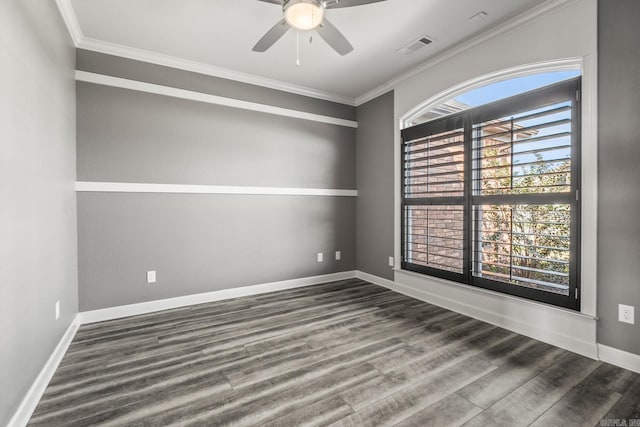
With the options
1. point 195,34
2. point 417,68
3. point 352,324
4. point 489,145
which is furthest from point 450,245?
point 195,34

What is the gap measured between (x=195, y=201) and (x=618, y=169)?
3801 mm

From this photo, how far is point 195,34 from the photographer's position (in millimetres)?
2801

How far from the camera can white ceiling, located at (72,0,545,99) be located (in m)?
2.41

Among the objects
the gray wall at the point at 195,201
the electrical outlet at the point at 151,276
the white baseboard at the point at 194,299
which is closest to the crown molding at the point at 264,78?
the gray wall at the point at 195,201

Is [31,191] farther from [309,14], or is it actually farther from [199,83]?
[199,83]

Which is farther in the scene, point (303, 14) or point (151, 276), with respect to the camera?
point (151, 276)

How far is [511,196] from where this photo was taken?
2.69 meters

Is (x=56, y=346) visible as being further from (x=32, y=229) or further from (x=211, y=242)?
(x=211, y=242)

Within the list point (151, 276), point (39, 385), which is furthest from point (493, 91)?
point (39, 385)

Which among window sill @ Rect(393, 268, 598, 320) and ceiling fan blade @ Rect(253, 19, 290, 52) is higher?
ceiling fan blade @ Rect(253, 19, 290, 52)

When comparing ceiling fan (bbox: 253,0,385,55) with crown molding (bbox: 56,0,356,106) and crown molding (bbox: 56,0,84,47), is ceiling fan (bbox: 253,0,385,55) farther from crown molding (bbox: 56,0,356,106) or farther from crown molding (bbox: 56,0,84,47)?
crown molding (bbox: 56,0,84,47)

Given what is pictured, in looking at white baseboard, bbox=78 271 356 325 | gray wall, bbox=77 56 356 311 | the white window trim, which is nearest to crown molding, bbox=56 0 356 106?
gray wall, bbox=77 56 356 311

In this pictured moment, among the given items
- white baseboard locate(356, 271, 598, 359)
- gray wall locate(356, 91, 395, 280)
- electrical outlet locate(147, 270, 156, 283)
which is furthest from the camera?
gray wall locate(356, 91, 395, 280)

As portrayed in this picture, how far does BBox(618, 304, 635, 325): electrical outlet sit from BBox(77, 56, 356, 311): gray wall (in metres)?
3.03
